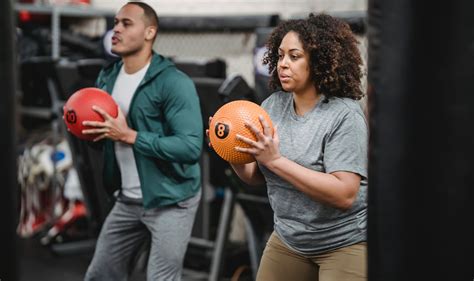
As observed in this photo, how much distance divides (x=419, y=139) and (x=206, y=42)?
495cm

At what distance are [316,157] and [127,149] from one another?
3.92 ft

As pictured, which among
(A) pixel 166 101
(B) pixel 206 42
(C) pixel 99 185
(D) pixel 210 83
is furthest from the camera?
(B) pixel 206 42

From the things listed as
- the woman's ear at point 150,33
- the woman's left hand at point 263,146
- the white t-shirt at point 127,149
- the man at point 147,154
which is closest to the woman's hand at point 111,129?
the man at point 147,154

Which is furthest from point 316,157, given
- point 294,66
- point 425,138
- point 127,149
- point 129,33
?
point 129,33

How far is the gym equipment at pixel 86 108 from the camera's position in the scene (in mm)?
2943

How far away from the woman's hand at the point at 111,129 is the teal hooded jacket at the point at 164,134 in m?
0.04

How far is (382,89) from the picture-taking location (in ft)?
4.10

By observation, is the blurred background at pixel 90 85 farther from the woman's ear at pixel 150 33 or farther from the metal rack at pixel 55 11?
the woman's ear at pixel 150 33

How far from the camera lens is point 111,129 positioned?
2.94m

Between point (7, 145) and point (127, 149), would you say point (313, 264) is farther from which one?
point (7, 145)

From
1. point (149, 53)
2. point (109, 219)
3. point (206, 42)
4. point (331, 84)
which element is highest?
point (206, 42)

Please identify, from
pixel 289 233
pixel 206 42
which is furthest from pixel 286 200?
pixel 206 42

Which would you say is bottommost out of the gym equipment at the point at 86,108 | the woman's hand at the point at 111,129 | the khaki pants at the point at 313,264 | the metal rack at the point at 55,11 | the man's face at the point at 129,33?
the khaki pants at the point at 313,264

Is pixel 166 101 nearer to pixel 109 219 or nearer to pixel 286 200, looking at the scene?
pixel 109 219
